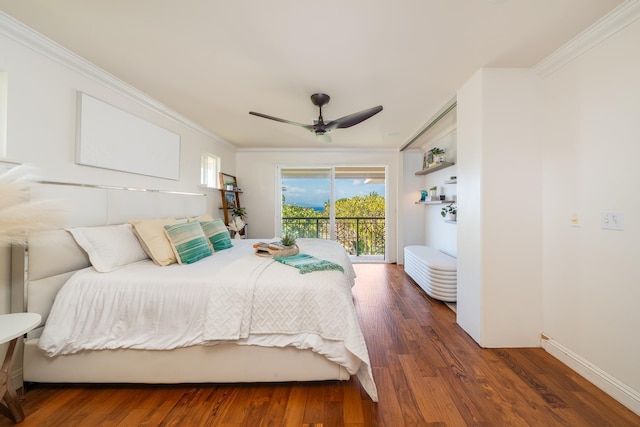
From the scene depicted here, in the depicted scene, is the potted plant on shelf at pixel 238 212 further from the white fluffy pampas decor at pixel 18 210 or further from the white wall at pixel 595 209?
the white wall at pixel 595 209

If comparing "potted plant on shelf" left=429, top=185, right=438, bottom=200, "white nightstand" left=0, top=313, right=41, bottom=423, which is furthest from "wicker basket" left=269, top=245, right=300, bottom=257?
"potted plant on shelf" left=429, top=185, right=438, bottom=200

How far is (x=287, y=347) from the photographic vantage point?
62.7 inches

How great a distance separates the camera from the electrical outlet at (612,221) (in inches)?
61.5

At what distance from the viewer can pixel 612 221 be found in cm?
161

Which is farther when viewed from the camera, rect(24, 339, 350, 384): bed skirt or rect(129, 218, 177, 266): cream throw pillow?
rect(129, 218, 177, 266): cream throw pillow

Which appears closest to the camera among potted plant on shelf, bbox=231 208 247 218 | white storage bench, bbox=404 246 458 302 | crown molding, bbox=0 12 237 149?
crown molding, bbox=0 12 237 149

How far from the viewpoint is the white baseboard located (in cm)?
147

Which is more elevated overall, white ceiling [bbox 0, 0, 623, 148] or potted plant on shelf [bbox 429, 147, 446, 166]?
white ceiling [bbox 0, 0, 623, 148]

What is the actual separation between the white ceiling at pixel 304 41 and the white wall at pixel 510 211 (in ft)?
0.94

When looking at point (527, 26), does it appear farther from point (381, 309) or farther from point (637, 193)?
point (381, 309)

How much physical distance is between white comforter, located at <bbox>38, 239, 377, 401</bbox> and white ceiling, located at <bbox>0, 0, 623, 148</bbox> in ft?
5.66

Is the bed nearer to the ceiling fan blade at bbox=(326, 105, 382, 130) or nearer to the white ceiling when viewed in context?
the white ceiling

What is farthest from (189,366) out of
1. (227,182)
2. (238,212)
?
(227,182)

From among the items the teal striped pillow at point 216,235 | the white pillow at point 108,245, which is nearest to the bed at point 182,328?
the white pillow at point 108,245
